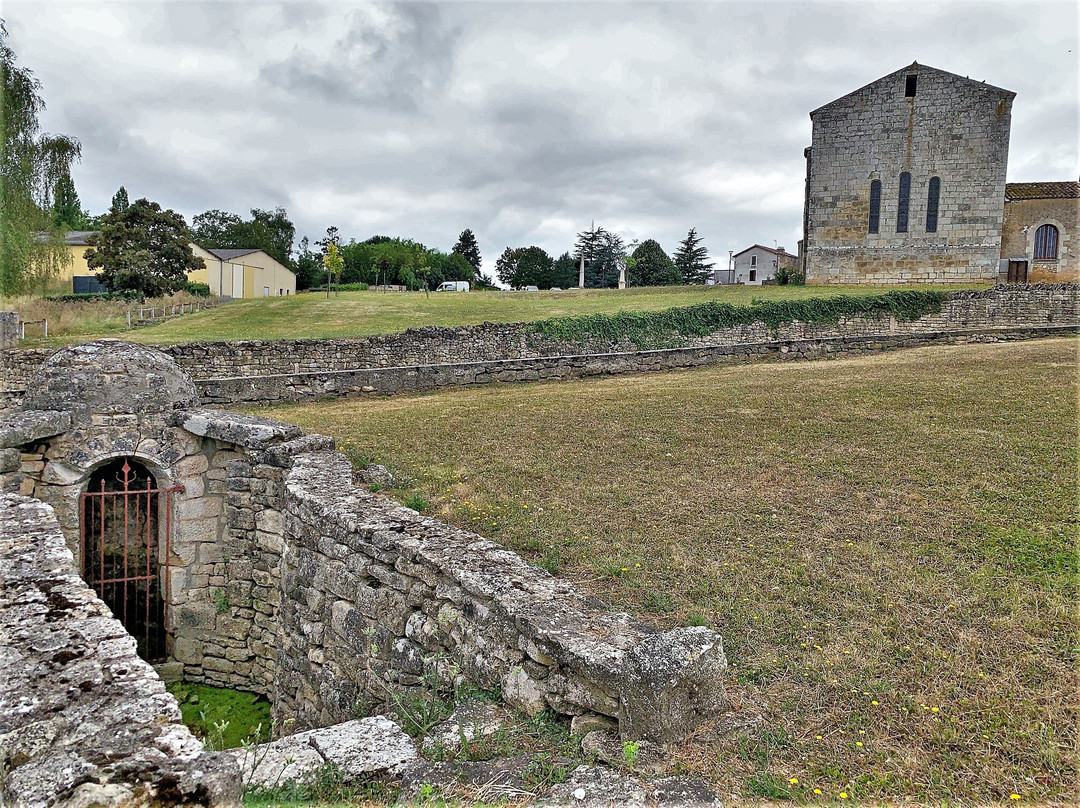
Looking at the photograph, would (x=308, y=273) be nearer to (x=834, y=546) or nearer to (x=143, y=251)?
(x=143, y=251)

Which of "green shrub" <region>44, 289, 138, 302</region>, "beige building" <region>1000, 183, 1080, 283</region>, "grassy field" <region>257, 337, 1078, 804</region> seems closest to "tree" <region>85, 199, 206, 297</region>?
"green shrub" <region>44, 289, 138, 302</region>

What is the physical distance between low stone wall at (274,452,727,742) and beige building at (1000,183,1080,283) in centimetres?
3687

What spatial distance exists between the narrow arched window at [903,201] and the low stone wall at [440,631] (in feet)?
110

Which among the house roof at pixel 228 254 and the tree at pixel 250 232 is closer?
the house roof at pixel 228 254

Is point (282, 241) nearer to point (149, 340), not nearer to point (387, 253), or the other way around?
point (387, 253)

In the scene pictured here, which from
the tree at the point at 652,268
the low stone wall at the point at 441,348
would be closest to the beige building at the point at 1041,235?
the low stone wall at the point at 441,348

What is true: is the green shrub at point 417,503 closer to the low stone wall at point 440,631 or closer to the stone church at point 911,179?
the low stone wall at point 440,631

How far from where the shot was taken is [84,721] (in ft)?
9.84

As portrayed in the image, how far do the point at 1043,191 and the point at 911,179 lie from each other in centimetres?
752

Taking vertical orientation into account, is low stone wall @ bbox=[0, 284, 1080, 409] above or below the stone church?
below

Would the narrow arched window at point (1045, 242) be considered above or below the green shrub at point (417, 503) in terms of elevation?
above

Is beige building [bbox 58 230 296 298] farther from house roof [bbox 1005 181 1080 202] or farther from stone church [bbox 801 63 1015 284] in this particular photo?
house roof [bbox 1005 181 1080 202]

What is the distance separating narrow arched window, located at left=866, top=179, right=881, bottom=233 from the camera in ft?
109

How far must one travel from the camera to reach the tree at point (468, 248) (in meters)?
99.2
